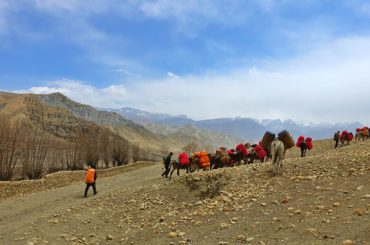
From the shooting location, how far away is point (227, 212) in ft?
45.2

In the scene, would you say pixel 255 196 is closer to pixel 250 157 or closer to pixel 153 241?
pixel 153 241

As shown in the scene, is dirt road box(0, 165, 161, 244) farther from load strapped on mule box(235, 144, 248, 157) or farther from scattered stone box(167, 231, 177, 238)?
load strapped on mule box(235, 144, 248, 157)

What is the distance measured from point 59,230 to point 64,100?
160010mm

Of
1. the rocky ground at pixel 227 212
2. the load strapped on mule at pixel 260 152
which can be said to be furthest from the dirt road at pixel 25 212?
the load strapped on mule at pixel 260 152

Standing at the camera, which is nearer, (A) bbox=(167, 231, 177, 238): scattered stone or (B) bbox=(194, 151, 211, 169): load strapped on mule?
(A) bbox=(167, 231, 177, 238): scattered stone

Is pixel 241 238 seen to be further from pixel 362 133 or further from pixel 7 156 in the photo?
pixel 7 156

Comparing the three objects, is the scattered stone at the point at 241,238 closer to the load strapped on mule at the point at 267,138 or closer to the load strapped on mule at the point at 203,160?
the load strapped on mule at the point at 267,138

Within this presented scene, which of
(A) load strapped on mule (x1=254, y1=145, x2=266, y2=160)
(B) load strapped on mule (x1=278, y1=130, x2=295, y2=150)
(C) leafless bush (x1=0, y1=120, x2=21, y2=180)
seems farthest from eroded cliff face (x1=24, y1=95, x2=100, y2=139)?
(B) load strapped on mule (x1=278, y1=130, x2=295, y2=150)

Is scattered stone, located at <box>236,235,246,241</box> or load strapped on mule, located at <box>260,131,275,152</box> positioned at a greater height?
load strapped on mule, located at <box>260,131,275,152</box>

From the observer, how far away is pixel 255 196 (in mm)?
14562

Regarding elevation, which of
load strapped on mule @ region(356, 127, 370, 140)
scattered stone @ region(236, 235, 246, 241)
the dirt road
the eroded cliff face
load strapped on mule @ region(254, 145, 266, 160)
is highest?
the eroded cliff face

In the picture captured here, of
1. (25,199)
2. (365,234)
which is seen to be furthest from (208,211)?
(25,199)

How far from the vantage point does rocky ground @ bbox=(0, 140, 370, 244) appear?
11.2m

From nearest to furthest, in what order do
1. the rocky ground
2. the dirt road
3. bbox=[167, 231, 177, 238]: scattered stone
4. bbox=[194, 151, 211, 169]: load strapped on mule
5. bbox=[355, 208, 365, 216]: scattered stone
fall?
1. bbox=[355, 208, 365, 216]: scattered stone
2. the rocky ground
3. bbox=[167, 231, 177, 238]: scattered stone
4. the dirt road
5. bbox=[194, 151, 211, 169]: load strapped on mule
